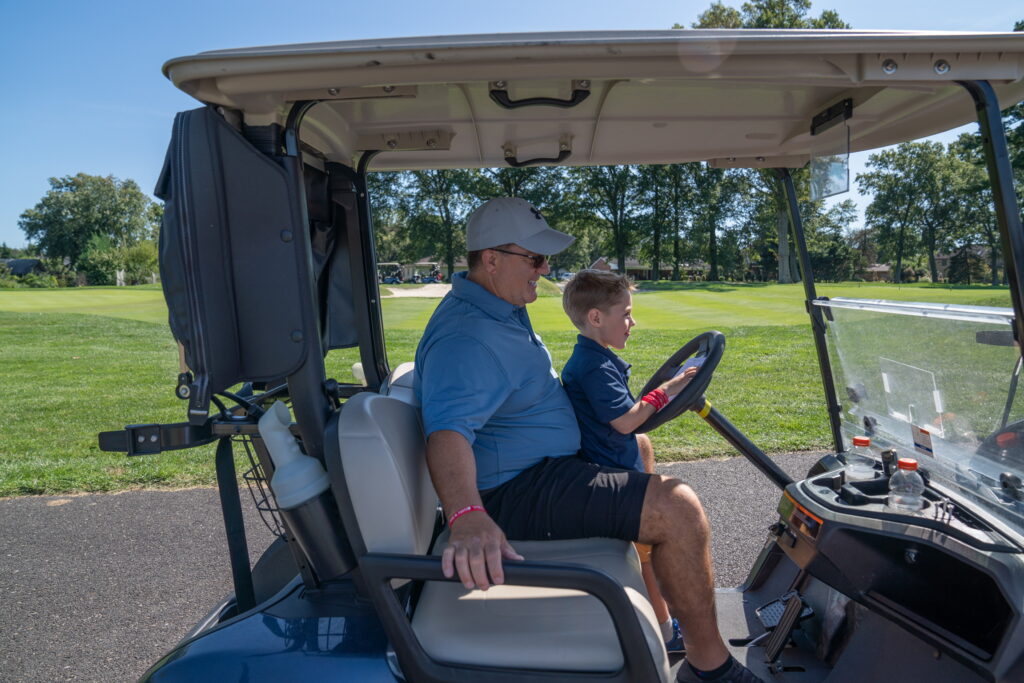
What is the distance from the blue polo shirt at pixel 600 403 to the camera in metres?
2.08

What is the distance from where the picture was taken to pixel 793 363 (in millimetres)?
8523

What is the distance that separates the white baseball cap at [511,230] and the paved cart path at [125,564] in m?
1.82

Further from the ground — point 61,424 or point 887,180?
point 887,180

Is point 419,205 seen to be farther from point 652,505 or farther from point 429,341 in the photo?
point 652,505

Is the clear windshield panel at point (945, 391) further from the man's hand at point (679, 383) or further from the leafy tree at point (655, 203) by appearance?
the leafy tree at point (655, 203)

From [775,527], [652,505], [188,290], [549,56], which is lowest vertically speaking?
[775,527]

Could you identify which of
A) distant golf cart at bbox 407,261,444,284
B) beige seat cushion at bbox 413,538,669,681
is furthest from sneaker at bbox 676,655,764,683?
distant golf cart at bbox 407,261,444,284

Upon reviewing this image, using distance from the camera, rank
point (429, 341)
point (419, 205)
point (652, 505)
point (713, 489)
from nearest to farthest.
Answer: point (652, 505) → point (429, 341) → point (419, 205) → point (713, 489)

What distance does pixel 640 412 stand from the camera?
2018 mm

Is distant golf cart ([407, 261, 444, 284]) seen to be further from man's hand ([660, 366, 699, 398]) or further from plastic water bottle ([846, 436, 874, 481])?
plastic water bottle ([846, 436, 874, 481])

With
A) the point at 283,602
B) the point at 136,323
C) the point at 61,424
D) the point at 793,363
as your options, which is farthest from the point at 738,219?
the point at 136,323

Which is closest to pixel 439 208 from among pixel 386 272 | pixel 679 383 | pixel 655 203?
pixel 386 272

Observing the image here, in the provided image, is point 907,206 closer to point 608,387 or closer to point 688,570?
point 608,387

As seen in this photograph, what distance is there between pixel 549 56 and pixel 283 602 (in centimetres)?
135
